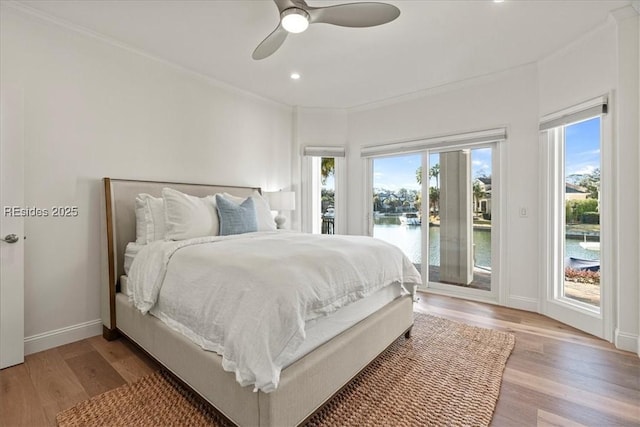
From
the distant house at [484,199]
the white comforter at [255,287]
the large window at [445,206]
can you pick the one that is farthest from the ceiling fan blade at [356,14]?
the distant house at [484,199]

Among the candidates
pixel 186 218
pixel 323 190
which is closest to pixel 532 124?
pixel 323 190

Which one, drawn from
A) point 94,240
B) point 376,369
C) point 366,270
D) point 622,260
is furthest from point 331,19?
point 622,260

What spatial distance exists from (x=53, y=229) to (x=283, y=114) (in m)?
3.05

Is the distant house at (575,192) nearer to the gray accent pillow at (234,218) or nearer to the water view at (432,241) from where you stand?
the water view at (432,241)

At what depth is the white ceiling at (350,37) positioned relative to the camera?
2291mm

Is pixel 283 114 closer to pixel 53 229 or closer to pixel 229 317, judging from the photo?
pixel 53 229

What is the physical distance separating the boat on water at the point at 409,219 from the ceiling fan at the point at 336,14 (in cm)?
275

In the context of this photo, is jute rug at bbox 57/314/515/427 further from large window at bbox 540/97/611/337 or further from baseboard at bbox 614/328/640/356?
large window at bbox 540/97/611/337

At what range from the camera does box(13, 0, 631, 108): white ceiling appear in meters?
2.29

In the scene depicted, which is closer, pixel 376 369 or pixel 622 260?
pixel 376 369

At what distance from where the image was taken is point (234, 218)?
2.71 m

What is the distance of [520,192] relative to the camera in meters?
3.35

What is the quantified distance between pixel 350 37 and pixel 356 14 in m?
0.87

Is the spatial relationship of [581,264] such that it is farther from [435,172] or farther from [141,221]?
[141,221]
